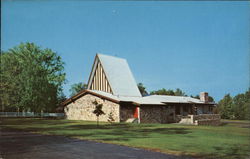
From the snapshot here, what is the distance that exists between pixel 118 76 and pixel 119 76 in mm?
245

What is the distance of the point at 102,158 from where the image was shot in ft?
23.0

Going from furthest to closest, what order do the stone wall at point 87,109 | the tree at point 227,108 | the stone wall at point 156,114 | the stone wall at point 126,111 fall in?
the tree at point 227,108, the stone wall at point 156,114, the stone wall at point 87,109, the stone wall at point 126,111

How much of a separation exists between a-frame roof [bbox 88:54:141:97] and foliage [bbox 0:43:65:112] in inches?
338

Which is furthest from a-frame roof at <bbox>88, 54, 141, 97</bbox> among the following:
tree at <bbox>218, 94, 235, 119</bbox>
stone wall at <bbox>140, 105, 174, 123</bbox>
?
tree at <bbox>218, 94, 235, 119</bbox>

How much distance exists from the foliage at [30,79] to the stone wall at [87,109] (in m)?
5.69

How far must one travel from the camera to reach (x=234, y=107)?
32219 mm

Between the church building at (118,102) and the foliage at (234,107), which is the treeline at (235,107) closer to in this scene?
the foliage at (234,107)

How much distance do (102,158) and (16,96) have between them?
123 feet

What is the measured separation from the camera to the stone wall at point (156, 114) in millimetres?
28641

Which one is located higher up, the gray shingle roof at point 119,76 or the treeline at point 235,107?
the gray shingle roof at point 119,76

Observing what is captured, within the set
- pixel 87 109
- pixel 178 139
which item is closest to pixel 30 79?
pixel 87 109

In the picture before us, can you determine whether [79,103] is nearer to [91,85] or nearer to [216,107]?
[91,85]

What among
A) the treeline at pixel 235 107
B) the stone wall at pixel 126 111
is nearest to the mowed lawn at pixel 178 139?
the stone wall at pixel 126 111

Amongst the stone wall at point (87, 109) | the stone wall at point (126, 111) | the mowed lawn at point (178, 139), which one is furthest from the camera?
the stone wall at point (87, 109)
